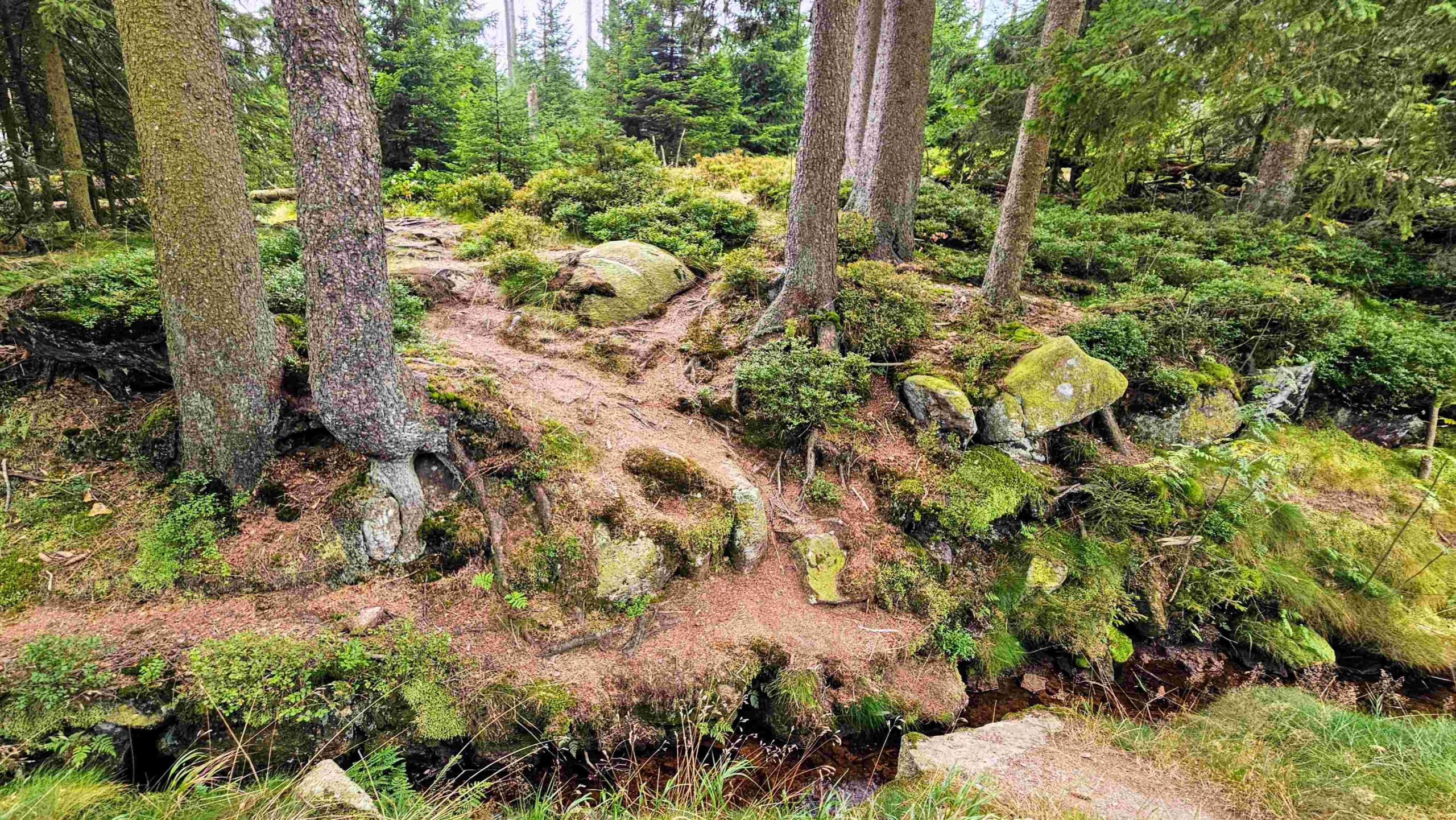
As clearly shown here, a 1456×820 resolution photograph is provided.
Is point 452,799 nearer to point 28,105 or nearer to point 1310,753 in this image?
point 1310,753

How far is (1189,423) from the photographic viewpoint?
698 cm

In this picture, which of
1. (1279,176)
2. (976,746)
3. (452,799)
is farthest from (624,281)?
(1279,176)

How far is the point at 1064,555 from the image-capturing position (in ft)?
19.7

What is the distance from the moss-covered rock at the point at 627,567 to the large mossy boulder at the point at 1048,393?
419 cm

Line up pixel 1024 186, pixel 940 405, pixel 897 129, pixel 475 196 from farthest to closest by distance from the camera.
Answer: pixel 475 196
pixel 897 129
pixel 1024 186
pixel 940 405

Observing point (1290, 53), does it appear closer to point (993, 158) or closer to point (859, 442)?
point (859, 442)

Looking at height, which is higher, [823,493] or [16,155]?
[16,155]

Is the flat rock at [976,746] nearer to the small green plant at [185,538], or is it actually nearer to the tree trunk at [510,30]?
the small green plant at [185,538]

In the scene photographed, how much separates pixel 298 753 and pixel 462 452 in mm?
2535

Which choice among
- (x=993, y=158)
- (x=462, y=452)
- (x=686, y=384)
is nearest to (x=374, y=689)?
(x=462, y=452)

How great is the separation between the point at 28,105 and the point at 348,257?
7.47m

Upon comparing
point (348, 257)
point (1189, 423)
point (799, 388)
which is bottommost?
point (1189, 423)

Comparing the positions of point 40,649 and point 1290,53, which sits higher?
point 1290,53

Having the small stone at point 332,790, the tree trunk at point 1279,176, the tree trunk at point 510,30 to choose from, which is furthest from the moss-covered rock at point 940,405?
the tree trunk at point 510,30
